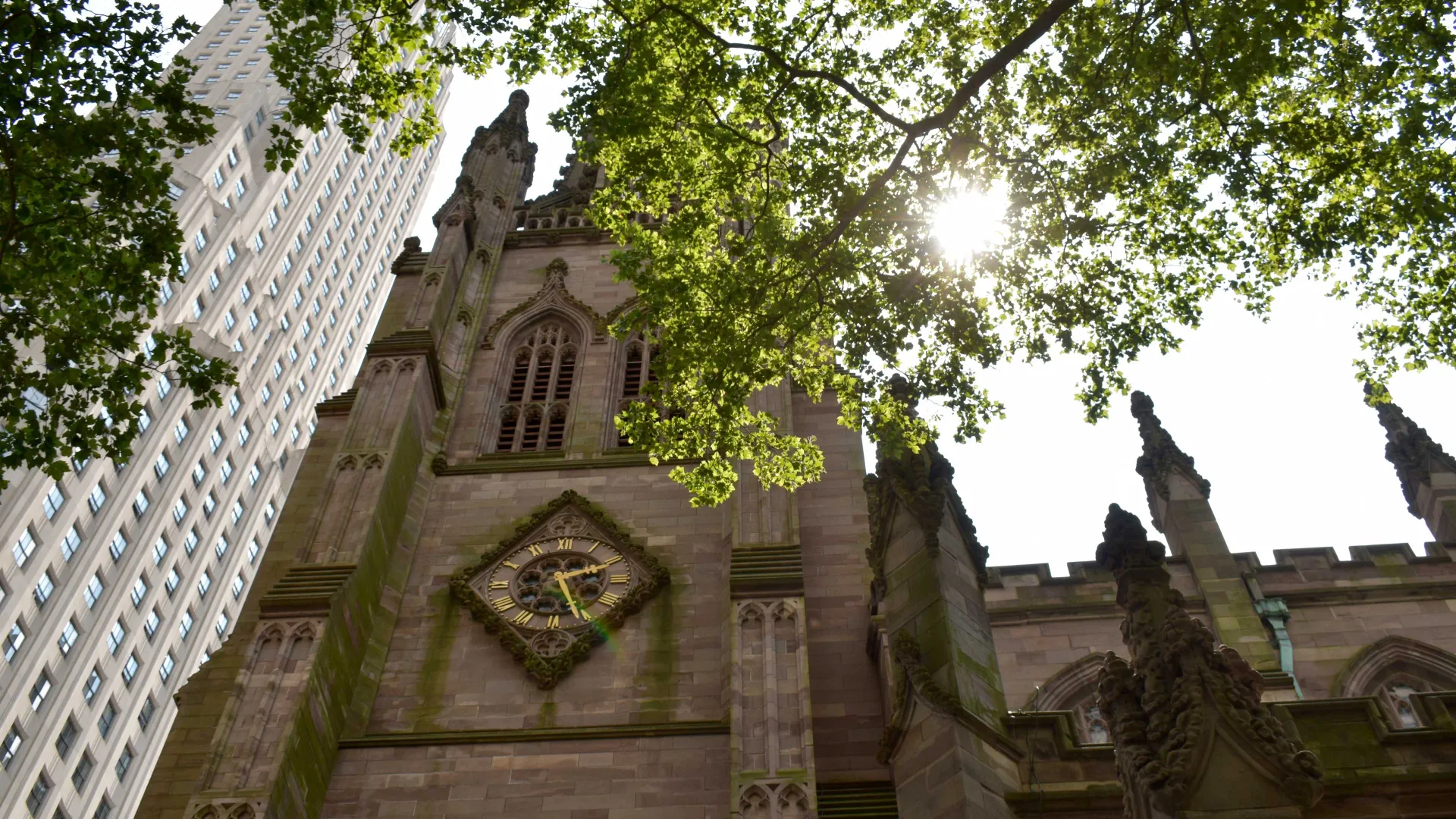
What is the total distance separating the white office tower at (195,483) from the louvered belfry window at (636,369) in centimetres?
2616

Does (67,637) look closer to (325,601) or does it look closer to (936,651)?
(325,601)

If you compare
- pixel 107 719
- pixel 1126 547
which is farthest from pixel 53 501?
pixel 1126 547

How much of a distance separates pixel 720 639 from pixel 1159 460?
982 cm

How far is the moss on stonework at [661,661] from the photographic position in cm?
1659

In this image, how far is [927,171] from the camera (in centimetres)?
1521

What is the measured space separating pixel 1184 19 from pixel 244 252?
64.0 metres

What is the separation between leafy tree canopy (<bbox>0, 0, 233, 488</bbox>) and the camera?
12250 millimetres

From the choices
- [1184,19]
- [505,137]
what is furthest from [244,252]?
[1184,19]

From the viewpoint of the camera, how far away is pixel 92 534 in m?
55.8

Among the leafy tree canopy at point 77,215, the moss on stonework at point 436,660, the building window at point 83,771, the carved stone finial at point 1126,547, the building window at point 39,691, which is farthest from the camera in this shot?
the building window at point 83,771

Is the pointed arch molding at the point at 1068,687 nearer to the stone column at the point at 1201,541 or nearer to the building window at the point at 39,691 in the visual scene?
the stone column at the point at 1201,541

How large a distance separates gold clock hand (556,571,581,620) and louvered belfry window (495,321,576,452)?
349 centimetres

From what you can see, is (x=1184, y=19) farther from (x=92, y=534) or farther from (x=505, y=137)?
(x=92, y=534)

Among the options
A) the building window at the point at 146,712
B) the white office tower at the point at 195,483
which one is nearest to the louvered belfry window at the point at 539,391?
the white office tower at the point at 195,483
